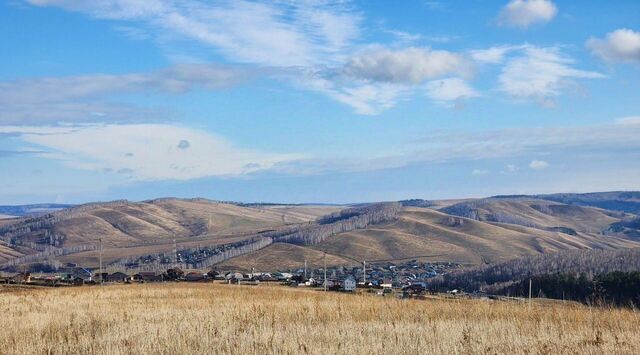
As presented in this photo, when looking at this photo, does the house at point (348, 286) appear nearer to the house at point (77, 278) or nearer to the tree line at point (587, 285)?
the tree line at point (587, 285)

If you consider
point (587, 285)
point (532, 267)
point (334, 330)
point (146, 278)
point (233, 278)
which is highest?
point (334, 330)

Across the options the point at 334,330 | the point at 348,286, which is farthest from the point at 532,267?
the point at 334,330

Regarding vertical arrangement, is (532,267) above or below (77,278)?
below

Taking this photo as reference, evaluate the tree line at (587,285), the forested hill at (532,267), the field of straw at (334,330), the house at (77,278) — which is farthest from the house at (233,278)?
the field of straw at (334,330)

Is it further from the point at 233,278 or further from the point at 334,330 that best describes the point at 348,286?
the point at 334,330

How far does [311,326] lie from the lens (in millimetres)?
15180

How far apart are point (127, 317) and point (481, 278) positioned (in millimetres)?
143186

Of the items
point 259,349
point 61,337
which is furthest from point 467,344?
point 61,337

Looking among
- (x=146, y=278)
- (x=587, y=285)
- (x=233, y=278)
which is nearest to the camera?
(x=587, y=285)

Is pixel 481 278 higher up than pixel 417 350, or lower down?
lower down

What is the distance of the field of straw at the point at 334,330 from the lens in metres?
11.7

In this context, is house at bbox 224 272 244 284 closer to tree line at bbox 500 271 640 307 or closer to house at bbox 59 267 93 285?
house at bbox 59 267 93 285

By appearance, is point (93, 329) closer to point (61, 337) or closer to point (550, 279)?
point (61, 337)

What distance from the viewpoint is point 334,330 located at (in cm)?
A: 1423
